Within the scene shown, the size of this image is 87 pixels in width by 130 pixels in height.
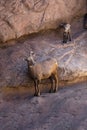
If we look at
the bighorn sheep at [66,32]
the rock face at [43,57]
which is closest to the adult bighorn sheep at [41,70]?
the rock face at [43,57]

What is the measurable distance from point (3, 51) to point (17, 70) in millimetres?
500

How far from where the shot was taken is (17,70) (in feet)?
19.0

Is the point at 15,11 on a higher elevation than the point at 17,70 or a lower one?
higher

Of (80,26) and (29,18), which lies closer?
(29,18)

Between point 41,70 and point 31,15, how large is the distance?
1212 mm

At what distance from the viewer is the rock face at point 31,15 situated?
6.07 metres

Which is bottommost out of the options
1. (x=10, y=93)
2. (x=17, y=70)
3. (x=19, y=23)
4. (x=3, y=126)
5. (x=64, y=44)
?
(x=3, y=126)

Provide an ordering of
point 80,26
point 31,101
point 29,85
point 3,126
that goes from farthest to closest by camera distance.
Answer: point 80,26, point 29,85, point 31,101, point 3,126

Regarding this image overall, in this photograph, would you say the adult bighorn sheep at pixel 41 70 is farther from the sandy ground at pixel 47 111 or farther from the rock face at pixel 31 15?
the rock face at pixel 31 15

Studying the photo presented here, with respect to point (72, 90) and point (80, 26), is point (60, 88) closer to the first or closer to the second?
point (72, 90)

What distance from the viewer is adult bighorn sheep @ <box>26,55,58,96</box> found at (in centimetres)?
547

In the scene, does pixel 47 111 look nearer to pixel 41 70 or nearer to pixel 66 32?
pixel 41 70

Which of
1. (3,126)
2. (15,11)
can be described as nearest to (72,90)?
(3,126)

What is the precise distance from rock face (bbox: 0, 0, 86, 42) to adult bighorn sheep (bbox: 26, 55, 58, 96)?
0.86 metres
